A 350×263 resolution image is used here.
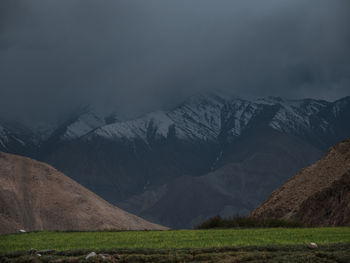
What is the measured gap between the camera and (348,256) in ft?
54.5

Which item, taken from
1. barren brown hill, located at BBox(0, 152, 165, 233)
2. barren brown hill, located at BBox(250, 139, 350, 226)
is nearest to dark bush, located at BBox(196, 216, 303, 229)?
barren brown hill, located at BBox(250, 139, 350, 226)

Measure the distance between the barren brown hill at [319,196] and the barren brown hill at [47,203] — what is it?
148 ft

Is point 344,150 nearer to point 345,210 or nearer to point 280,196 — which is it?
point 280,196

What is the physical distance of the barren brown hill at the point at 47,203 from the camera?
91.3m

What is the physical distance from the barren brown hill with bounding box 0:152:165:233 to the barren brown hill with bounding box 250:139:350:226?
4521 cm

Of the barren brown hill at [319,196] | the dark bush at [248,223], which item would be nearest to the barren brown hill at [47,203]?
the barren brown hill at [319,196]

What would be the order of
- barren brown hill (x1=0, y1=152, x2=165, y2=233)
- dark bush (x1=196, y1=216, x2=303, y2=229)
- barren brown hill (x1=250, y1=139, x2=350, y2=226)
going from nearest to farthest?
1. dark bush (x1=196, y1=216, x2=303, y2=229)
2. barren brown hill (x1=250, y1=139, x2=350, y2=226)
3. barren brown hill (x1=0, y1=152, x2=165, y2=233)

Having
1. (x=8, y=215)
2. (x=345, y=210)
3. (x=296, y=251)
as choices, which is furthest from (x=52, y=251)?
(x=8, y=215)

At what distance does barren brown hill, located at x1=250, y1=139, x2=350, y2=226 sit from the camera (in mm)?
48656

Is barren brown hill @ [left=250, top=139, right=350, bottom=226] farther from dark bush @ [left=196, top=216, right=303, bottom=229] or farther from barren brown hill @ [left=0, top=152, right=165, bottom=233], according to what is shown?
barren brown hill @ [left=0, top=152, right=165, bottom=233]

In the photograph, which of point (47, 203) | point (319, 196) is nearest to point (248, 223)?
point (319, 196)

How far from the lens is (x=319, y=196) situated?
51094 millimetres

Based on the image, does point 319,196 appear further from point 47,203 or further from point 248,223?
point 47,203

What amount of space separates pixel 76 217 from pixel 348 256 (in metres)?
83.0
